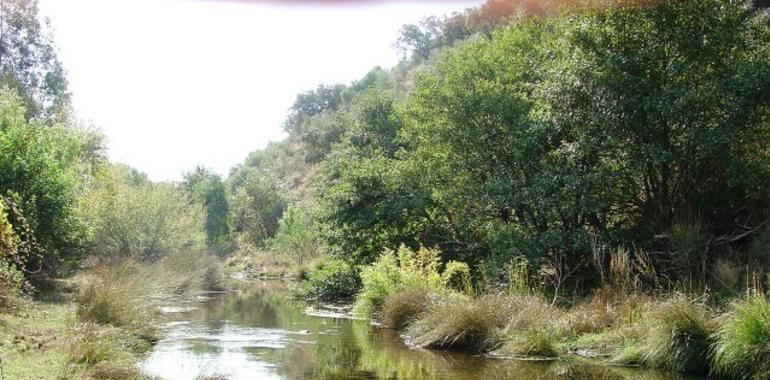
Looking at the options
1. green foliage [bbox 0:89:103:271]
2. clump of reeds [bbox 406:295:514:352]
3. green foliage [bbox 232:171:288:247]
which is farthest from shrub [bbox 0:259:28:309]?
green foliage [bbox 232:171:288:247]

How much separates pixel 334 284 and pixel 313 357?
571 inches

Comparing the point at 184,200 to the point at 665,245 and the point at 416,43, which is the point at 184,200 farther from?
the point at 416,43

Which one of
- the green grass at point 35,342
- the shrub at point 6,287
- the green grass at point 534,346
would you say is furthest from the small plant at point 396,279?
the shrub at point 6,287

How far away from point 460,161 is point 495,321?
826 cm

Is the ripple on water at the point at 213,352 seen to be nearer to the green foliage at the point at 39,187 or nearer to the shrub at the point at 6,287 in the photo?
the shrub at the point at 6,287

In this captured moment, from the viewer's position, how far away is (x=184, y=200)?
52.2m

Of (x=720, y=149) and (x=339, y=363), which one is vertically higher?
(x=720, y=149)

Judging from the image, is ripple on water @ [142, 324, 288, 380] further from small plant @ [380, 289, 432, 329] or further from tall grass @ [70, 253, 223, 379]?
small plant @ [380, 289, 432, 329]

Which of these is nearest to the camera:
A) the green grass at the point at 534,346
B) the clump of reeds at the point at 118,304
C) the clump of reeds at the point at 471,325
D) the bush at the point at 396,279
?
the green grass at the point at 534,346

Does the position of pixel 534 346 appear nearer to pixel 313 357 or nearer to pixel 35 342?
pixel 313 357

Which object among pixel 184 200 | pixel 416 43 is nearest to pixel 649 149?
pixel 184 200

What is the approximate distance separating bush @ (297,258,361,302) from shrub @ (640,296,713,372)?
1654cm

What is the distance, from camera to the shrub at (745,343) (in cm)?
1061

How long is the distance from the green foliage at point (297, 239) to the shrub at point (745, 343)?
35.7 meters
